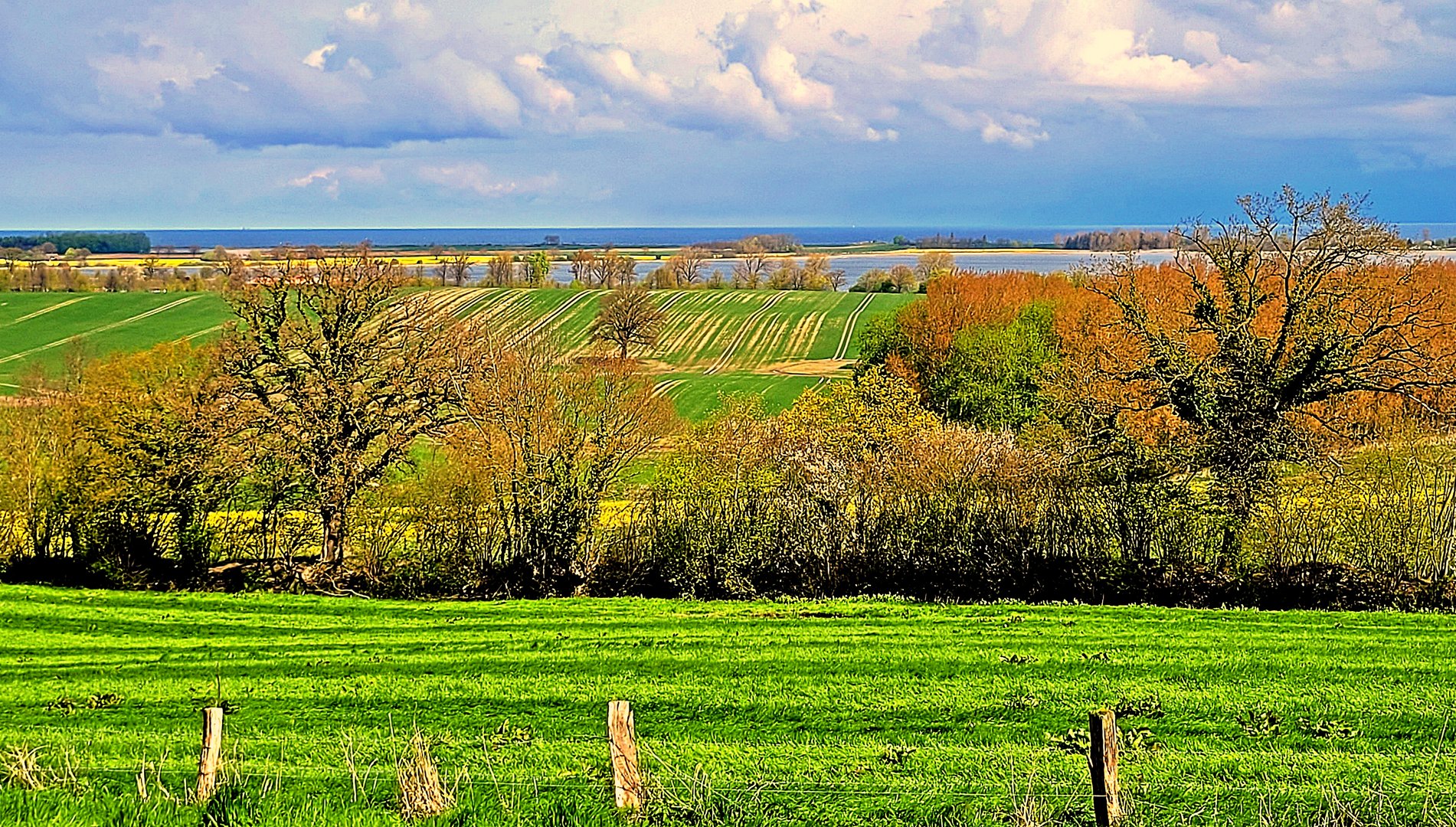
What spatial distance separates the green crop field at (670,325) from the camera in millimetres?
86250

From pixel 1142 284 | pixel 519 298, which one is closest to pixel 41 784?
pixel 1142 284

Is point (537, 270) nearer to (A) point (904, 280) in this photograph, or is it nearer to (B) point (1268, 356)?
(A) point (904, 280)

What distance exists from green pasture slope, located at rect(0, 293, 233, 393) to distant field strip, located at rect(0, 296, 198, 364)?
58mm

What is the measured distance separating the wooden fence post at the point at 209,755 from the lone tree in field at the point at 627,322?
79879 mm

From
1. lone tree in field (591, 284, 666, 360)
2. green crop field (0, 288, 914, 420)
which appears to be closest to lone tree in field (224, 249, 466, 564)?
green crop field (0, 288, 914, 420)

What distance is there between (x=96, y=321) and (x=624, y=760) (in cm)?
10699

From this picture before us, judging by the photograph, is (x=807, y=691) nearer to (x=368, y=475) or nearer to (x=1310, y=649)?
(x=1310, y=649)

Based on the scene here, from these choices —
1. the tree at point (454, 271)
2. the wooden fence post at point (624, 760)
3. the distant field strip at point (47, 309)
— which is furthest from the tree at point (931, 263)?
the wooden fence post at point (624, 760)

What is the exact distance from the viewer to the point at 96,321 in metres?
100

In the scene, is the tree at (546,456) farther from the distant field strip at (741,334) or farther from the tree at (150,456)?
the distant field strip at (741,334)

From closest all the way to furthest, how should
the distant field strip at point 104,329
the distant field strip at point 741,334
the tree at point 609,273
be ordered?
1. the distant field strip at point 104,329
2. the distant field strip at point 741,334
3. the tree at point 609,273

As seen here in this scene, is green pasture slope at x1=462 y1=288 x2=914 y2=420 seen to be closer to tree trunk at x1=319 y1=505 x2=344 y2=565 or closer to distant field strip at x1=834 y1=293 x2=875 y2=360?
distant field strip at x1=834 y1=293 x2=875 y2=360

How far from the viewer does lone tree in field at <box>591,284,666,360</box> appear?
296 ft

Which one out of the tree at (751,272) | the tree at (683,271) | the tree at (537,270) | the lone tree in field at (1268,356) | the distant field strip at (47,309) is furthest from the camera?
the tree at (683,271)
